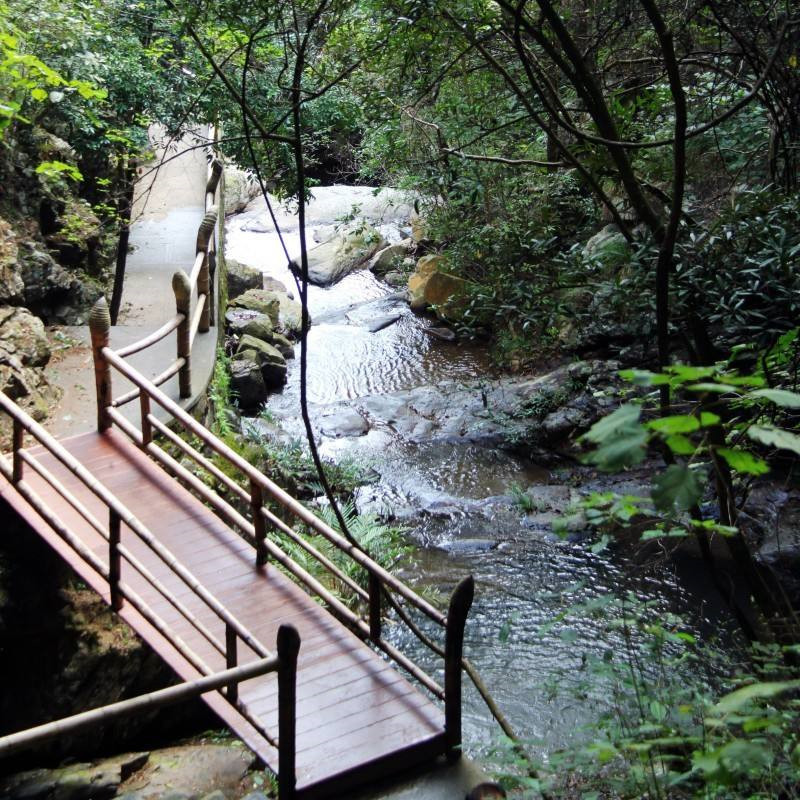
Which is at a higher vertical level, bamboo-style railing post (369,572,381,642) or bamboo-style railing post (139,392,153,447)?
bamboo-style railing post (139,392,153,447)

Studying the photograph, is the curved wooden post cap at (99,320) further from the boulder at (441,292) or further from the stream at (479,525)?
the boulder at (441,292)

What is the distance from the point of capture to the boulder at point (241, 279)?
16141mm

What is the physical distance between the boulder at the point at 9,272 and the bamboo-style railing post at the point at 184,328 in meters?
1.75

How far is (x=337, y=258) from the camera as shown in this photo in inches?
746

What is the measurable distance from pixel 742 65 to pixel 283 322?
32.6 feet

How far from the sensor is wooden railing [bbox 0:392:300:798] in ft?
12.5

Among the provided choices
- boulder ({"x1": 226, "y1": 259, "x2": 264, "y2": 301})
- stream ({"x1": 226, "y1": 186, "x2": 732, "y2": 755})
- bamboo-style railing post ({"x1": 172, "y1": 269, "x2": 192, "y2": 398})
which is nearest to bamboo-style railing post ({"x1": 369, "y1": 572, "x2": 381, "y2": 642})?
stream ({"x1": 226, "y1": 186, "x2": 732, "y2": 755})

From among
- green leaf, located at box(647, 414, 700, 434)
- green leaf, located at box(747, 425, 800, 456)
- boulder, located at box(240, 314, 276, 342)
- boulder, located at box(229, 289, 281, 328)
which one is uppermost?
green leaf, located at box(647, 414, 700, 434)

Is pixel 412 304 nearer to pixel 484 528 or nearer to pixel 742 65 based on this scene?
pixel 484 528

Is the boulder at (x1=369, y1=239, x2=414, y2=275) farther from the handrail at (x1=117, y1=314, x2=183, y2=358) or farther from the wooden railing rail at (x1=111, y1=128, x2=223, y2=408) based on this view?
the handrail at (x1=117, y1=314, x2=183, y2=358)

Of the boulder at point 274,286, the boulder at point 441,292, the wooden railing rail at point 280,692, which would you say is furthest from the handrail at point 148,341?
the boulder at point 274,286

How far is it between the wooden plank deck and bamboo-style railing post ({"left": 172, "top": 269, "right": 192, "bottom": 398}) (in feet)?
3.45

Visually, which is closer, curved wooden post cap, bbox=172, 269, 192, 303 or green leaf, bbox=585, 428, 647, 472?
green leaf, bbox=585, 428, 647, 472

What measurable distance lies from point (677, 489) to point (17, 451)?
16.9ft
